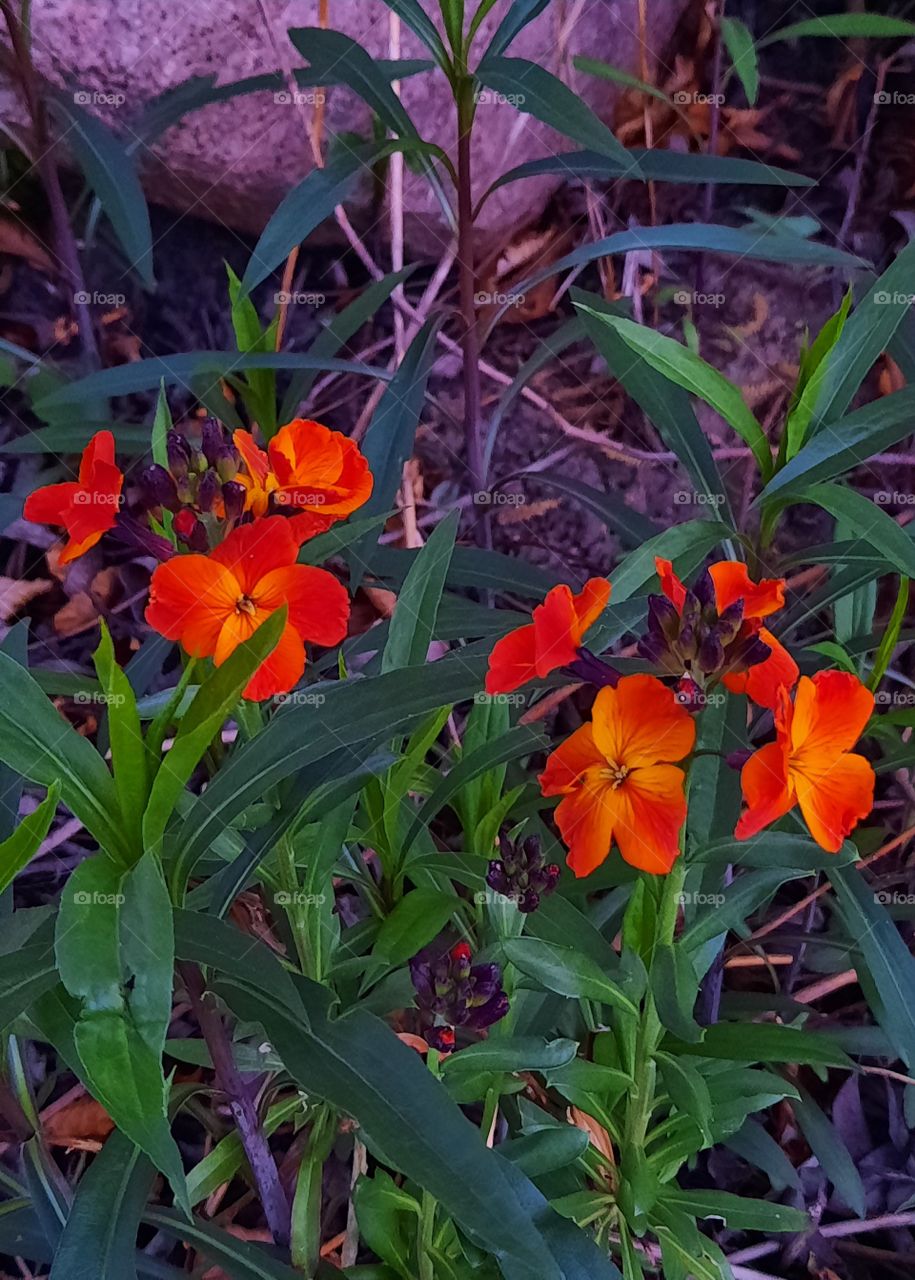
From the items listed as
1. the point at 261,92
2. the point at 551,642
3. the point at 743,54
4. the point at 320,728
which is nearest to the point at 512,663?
the point at 551,642

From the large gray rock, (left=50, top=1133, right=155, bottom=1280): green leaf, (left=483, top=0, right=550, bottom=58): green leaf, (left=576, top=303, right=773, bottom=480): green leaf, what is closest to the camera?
(left=50, top=1133, right=155, bottom=1280): green leaf

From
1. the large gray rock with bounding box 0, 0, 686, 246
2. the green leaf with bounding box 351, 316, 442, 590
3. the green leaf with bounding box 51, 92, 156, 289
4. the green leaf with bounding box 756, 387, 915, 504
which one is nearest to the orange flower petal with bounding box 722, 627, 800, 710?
the green leaf with bounding box 756, 387, 915, 504

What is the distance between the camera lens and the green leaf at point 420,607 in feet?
2.77

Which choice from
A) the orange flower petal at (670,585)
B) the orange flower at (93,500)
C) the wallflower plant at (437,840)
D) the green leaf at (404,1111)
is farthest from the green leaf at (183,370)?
the green leaf at (404,1111)

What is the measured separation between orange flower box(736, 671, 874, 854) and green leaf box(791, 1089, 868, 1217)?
0.54 meters

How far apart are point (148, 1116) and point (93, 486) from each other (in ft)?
1.41

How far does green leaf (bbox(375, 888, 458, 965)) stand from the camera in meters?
0.85

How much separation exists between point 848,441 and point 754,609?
0.26m

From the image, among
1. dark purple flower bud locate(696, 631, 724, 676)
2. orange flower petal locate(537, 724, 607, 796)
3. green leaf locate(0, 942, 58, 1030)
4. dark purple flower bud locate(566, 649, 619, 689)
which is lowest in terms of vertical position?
green leaf locate(0, 942, 58, 1030)

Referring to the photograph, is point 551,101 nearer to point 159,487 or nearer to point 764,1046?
point 159,487

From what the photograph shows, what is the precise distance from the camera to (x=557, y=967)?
0.72 metres

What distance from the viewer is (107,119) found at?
148cm

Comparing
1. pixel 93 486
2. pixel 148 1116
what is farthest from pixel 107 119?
pixel 148 1116

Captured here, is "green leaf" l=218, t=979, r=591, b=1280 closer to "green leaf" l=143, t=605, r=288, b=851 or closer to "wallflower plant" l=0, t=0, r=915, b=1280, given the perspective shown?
"wallflower plant" l=0, t=0, r=915, b=1280
